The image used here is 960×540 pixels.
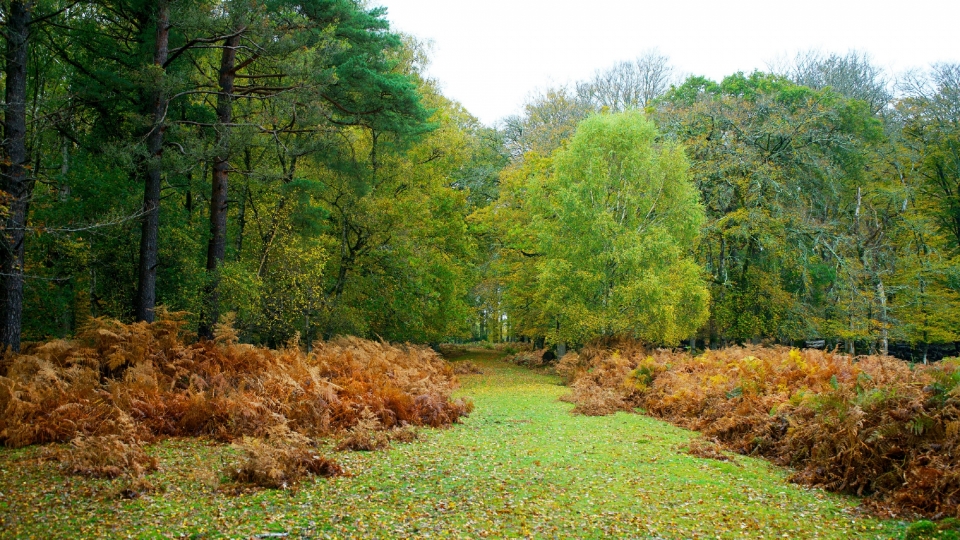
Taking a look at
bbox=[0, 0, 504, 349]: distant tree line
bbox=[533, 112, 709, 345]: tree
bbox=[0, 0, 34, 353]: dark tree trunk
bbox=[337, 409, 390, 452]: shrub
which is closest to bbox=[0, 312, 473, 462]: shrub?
bbox=[337, 409, 390, 452]: shrub

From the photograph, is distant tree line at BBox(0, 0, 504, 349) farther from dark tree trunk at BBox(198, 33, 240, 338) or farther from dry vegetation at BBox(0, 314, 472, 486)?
dry vegetation at BBox(0, 314, 472, 486)

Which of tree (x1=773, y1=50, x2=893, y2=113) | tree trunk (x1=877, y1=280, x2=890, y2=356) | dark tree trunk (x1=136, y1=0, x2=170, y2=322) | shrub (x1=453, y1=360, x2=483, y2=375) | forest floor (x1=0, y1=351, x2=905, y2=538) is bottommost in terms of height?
shrub (x1=453, y1=360, x2=483, y2=375)

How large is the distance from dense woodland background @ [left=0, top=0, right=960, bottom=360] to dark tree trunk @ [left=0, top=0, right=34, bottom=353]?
0.15 ft

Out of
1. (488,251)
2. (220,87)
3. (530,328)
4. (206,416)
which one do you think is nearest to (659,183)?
(530,328)

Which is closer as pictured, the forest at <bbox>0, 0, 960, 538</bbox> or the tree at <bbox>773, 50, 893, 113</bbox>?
the forest at <bbox>0, 0, 960, 538</bbox>

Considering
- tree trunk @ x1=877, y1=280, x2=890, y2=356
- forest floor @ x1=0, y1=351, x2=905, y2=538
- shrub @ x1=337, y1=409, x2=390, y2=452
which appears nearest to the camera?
forest floor @ x1=0, y1=351, x2=905, y2=538

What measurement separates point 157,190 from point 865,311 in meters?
27.0

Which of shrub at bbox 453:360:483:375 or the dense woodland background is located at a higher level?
the dense woodland background

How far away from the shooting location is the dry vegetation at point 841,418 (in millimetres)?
6766

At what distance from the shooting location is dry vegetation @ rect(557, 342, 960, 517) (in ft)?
22.2

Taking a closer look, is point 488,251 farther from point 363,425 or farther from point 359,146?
point 363,425

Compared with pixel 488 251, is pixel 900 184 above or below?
above

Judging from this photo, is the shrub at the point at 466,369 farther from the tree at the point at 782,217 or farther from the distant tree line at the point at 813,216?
the tree at the point at 782,217

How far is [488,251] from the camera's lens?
34906mm
